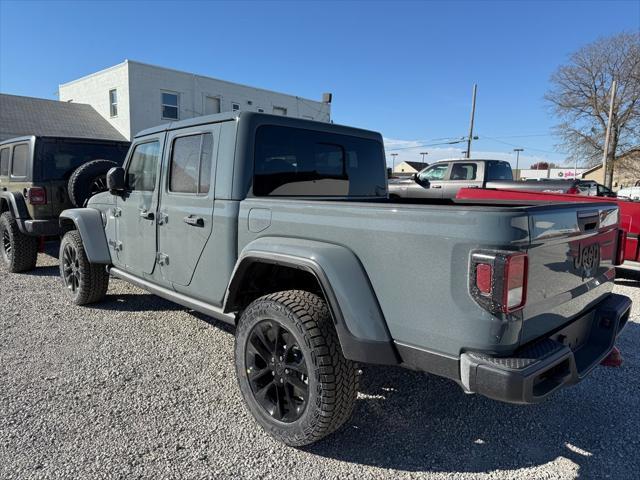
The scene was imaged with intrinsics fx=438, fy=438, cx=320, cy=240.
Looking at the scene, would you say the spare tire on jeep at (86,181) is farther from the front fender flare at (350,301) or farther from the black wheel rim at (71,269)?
the front fender flare at (350,301)

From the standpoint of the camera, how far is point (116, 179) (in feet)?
12.9

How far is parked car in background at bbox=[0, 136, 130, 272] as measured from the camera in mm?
5660

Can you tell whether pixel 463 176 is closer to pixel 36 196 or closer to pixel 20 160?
pixel 36 196

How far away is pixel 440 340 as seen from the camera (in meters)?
1.99

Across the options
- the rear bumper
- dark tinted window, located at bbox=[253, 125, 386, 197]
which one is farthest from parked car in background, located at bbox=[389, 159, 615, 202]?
the rear bumper

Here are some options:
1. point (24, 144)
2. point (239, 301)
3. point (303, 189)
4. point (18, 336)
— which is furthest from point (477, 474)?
point (24, 144)

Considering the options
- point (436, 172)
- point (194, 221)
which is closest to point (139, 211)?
point (194, 221)

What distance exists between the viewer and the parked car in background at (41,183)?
18.6 feet

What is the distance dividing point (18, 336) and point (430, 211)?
4.06m

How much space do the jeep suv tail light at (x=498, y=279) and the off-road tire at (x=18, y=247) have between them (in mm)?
6592

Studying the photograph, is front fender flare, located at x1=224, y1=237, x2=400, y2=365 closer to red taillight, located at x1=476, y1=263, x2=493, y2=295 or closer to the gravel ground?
red taillight, located at x1=476, y1=263, x2=493, y2=295

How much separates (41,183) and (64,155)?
0.51 metres

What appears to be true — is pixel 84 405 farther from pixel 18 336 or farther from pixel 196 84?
pixel 196 84

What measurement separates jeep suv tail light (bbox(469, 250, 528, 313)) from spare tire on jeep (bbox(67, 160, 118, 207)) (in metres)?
5.00
